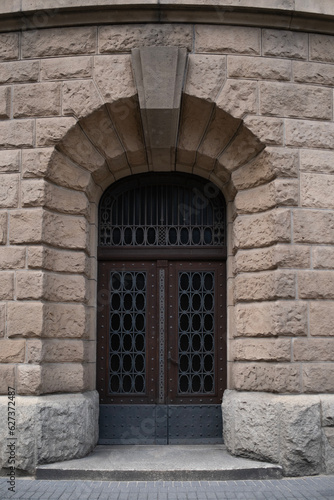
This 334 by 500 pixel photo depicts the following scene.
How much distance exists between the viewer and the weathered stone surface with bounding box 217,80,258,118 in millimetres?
6578

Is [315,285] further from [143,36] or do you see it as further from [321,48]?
[143,36]

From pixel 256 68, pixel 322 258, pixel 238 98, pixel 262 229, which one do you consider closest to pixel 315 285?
pixel 322 258

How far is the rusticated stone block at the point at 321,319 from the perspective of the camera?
6355 millimetres

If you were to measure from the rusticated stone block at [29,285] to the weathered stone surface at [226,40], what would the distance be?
3356 millimetres

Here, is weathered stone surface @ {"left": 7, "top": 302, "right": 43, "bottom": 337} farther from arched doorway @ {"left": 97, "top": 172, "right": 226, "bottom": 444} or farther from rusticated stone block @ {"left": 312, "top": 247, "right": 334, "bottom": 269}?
rusticated stone block @ {"left": 312, "top": 247, "right": 334, "bottom": 269}

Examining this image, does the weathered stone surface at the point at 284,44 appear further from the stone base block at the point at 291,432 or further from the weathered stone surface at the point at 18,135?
the stone base block at the point at 291,432

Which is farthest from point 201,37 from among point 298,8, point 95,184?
point 95,184

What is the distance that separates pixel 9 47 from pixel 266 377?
511cm

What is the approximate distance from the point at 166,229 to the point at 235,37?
2.63 meters

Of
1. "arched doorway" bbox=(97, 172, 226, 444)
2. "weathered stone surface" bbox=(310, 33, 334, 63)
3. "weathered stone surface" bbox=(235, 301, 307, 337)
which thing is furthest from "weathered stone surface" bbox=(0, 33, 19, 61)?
"weathered stone surface" bbox=(235, 301, 307, 337)

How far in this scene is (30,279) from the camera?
21.0 ft

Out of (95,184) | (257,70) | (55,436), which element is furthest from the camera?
(95,184)

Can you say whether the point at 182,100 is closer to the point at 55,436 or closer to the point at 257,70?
the point at 257,70

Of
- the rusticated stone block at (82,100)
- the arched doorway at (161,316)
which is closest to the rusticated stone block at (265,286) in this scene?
the arched doorway at (161,316)
